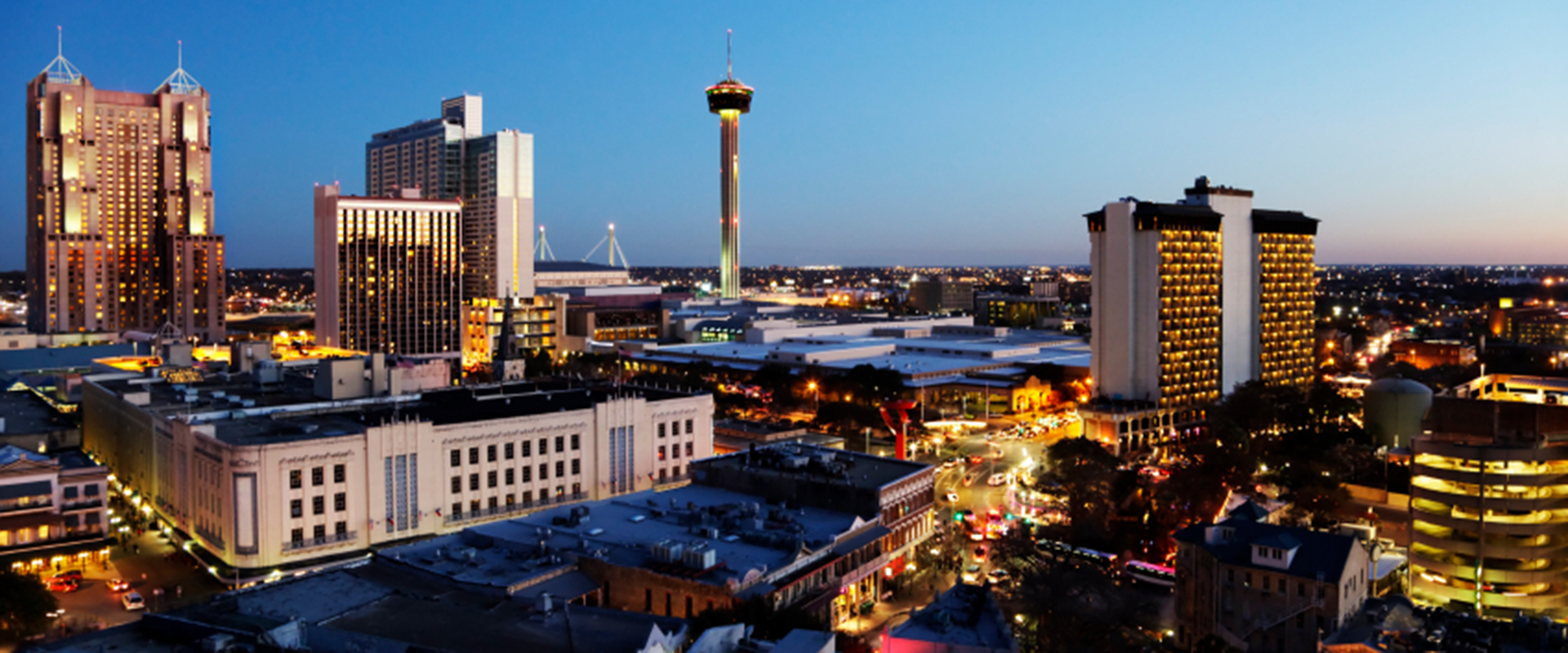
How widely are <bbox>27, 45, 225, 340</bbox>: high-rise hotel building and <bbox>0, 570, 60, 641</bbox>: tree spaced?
142 m

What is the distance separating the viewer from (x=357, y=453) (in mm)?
58281

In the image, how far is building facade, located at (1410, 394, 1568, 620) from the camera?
54969 millimetres

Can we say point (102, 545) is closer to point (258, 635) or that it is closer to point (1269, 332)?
point (258, 635)

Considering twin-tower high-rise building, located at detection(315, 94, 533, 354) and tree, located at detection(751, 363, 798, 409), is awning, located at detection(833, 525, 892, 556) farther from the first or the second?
twin-tower high-rise building, located at detection(315, 94, 533, 354)

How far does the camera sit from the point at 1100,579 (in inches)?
1924

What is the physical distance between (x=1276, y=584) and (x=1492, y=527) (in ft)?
56.7

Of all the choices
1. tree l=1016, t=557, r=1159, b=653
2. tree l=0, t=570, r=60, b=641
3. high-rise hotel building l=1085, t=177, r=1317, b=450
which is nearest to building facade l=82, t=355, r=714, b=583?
tree l=0, t=570, r=60, b=641

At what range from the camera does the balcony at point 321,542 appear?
5559 cm

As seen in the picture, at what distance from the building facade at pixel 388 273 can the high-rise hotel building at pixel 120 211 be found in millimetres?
31217

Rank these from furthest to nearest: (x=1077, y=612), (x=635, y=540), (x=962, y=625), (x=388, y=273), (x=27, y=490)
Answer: (x=388, y=273)
(x=27, y=490)
(x=635, y=540)
(x=1077, y=612)
(x=962, y=625)

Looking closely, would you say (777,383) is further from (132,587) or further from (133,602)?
(133,602)

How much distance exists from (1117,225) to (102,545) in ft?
290

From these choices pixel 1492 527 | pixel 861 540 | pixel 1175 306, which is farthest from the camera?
pixel 1175 306

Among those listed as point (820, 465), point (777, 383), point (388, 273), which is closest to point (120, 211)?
point (388, 273)
